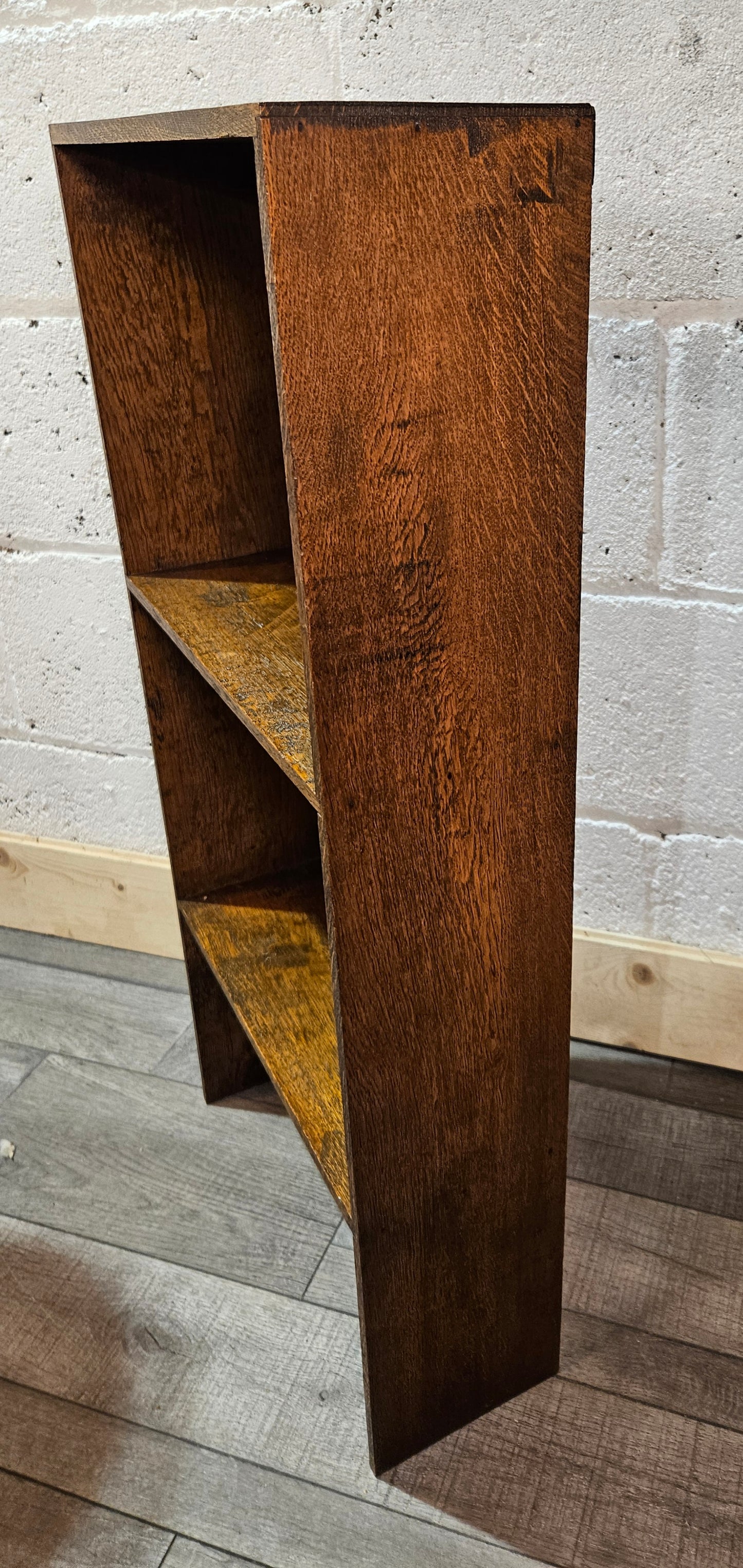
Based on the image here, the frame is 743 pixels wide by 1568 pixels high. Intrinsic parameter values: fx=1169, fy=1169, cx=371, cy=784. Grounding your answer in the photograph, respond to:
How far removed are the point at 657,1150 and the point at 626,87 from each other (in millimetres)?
1146

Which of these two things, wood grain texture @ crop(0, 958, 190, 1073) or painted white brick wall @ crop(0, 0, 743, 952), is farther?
wood grain texture @ crop(0, 958, 190, 1073)

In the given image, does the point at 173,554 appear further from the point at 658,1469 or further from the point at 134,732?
the point at 658,1469

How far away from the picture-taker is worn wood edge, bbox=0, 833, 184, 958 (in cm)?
179

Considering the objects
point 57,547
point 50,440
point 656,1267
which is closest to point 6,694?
point 57,547

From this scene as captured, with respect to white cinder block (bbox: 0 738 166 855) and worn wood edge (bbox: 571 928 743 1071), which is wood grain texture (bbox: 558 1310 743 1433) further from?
white cinder block (bbox: 0 738 166 855)

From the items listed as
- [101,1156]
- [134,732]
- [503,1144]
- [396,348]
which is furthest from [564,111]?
[101,1156]

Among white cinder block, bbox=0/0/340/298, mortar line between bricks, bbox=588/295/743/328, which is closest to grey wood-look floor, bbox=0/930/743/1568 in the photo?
mortar line between bricks, bbox=588/295/743/328

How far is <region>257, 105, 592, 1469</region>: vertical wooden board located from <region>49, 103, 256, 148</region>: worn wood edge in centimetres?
4

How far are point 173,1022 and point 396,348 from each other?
47.9 inches

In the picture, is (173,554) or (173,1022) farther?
(173,1022)

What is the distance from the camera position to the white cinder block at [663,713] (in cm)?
129

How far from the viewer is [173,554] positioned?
128 cm

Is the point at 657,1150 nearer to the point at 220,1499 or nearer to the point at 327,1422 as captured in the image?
the point at 327,1422

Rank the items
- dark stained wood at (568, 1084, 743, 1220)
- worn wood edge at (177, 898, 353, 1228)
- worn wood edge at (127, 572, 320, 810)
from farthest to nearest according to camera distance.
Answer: dark stained wood at (568, 1084, 743, 1220) → worn wood edge at (177, 898, 353, 1228) → worn wood edge at (127, 572, 320, 810)
